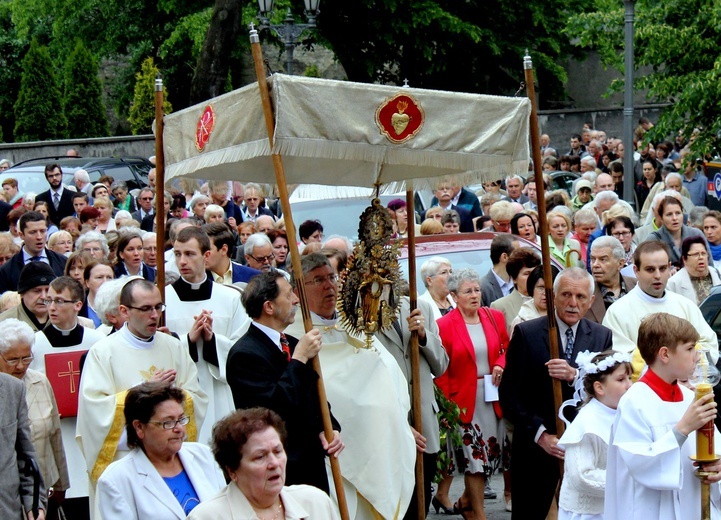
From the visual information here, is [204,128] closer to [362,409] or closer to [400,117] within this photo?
[400,117]

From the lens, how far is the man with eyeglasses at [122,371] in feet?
23.7

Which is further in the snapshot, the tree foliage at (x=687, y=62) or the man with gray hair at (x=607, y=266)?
the tree foliage at (x=687, y=62)

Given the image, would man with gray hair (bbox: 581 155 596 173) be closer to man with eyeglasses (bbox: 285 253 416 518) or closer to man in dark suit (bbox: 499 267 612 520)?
man in dark suit (bbox: 499 267 612 520)

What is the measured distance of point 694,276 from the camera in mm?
10773

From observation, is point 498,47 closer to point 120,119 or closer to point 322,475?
point 120,119

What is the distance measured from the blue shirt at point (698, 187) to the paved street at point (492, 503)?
29.9 feet

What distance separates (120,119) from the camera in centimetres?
4081

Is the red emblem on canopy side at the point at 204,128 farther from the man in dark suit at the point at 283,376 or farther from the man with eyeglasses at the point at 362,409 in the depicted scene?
the man with eyeglasses at the point at 362,409

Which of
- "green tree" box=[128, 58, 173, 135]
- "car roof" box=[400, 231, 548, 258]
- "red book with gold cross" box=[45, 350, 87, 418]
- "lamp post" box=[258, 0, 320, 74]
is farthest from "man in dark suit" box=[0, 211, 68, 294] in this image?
"green tree" box=[128, 58, 173, 135]

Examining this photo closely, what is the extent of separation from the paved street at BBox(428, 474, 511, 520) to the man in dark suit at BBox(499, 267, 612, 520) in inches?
57.4

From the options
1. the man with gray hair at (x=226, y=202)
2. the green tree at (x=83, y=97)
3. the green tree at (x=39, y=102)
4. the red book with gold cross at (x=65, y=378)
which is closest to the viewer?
the red book with gold cross at (x=65, y=378)

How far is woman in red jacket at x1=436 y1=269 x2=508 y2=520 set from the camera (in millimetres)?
9445

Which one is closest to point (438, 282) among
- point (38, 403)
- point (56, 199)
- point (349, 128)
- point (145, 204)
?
point (38, 403)

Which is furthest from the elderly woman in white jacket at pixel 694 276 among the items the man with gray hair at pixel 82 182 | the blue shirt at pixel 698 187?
the man with gray hair at pixel 82 182
